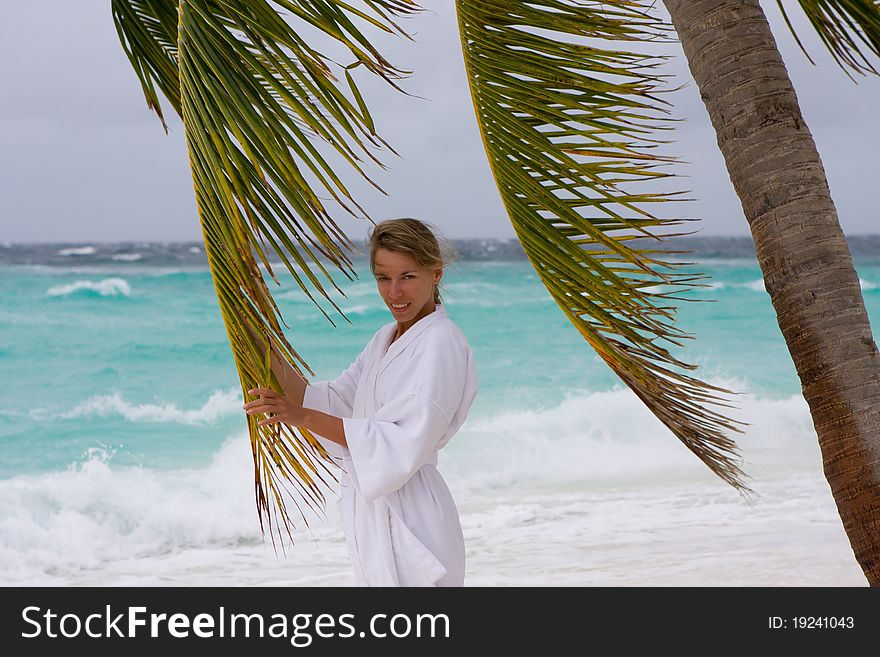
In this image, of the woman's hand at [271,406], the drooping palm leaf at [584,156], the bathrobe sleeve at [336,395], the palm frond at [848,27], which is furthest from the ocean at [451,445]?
the palm frond at [848,27]

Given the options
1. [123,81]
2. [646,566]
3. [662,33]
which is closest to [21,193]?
[123,81]

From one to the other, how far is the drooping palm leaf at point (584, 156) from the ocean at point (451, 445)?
29 centimetres

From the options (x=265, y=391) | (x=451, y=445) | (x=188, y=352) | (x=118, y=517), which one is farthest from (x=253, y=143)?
(x=188, y=352)

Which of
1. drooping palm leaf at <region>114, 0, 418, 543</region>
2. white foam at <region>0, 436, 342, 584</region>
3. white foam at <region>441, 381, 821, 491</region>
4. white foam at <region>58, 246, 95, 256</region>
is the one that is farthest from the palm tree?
white foam at <region>58, 246, 95, 256</region>

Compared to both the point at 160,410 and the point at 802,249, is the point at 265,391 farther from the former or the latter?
the point at 160,410

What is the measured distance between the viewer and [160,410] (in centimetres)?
1355

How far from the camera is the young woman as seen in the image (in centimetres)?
227

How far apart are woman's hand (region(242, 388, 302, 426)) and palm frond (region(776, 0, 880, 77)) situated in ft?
6.10

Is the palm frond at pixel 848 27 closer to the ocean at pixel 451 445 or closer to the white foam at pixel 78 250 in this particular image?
the ocean at pixel 451 445

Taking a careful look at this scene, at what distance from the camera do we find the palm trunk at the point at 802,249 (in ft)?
7.67

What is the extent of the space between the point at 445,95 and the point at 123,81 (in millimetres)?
6365

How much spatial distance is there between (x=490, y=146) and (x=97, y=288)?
16.0 metres
